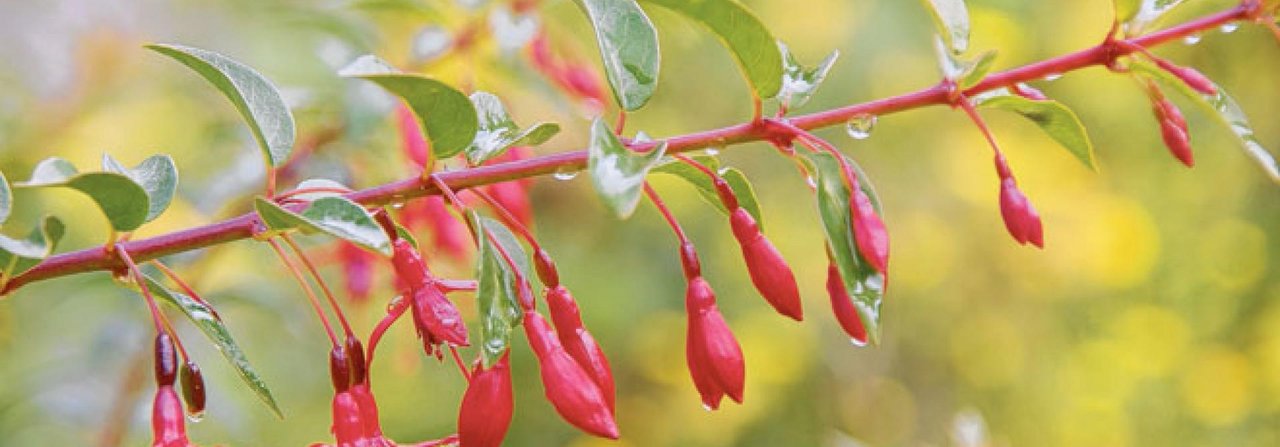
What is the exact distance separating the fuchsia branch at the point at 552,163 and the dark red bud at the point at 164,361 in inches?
1.5

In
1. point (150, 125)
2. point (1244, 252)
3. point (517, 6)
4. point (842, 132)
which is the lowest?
point (1244, 252)

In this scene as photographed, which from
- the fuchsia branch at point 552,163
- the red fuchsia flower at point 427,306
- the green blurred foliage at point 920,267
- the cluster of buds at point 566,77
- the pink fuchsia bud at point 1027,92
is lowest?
the green blurred foliage at point 920,267

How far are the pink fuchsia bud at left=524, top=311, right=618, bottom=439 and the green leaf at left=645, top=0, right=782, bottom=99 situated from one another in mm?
156

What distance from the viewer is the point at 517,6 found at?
52.6 inches

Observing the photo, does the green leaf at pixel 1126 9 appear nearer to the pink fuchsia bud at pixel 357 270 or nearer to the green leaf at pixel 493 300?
the green leaf at pixel 493 300

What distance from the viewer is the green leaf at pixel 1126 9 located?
2.25ft

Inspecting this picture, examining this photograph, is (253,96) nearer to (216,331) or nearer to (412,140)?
(216,331)

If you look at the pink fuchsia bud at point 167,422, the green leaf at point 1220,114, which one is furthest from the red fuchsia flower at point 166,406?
the green leaf at point 1220,114

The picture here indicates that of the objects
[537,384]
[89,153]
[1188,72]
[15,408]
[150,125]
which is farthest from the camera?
[537,384]

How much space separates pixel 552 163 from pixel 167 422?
21 cm

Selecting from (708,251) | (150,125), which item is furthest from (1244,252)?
(150,125)

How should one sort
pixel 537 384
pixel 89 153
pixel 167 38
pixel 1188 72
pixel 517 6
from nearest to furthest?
pixel 1188 72
pixel 517 6
pixel 89 153
pixel 537 384
pixel 167 38

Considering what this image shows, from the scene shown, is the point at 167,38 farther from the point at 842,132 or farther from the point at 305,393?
the point at 842,132

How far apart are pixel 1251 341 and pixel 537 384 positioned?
1.26m
